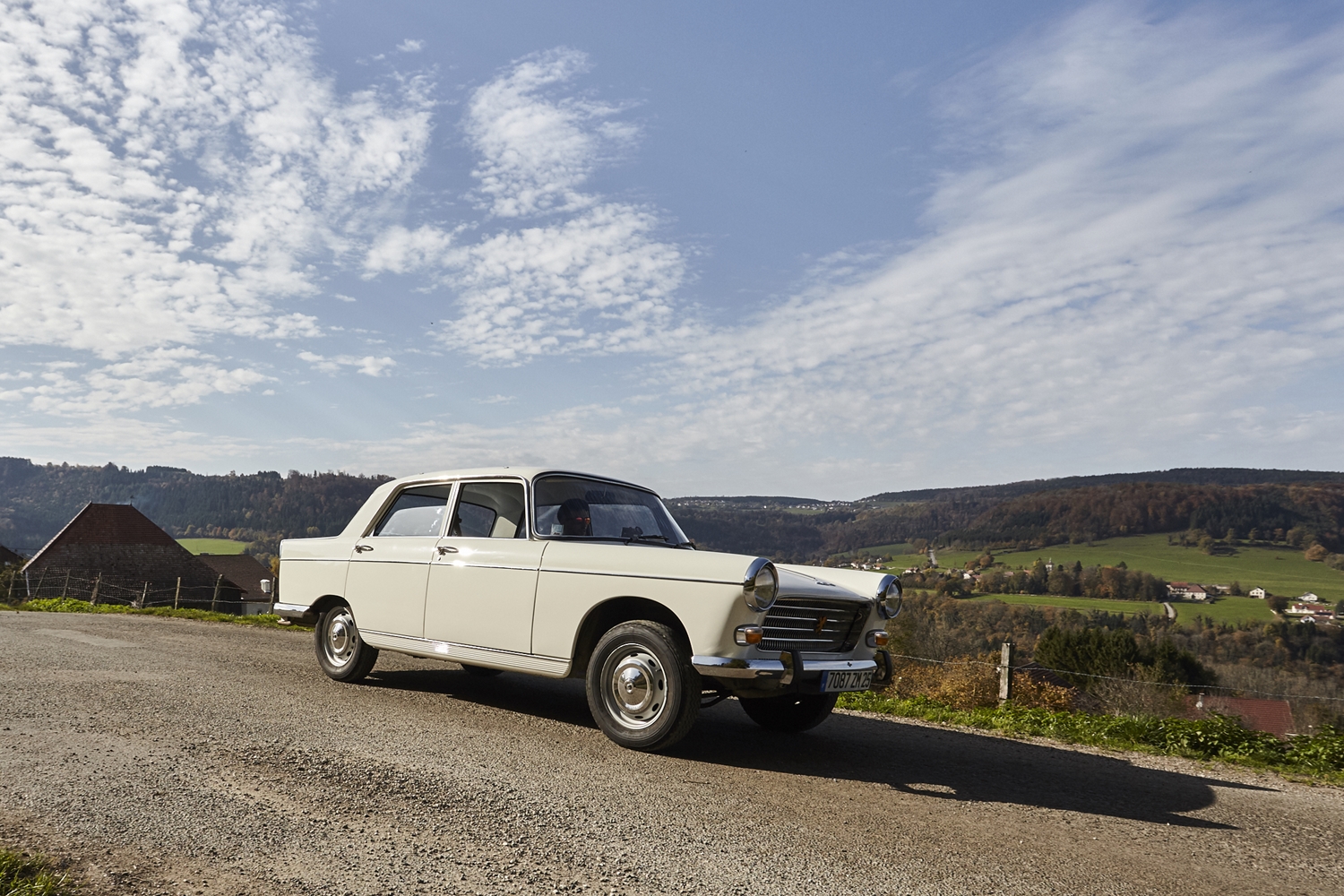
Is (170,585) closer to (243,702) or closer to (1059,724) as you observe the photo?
(243,702)

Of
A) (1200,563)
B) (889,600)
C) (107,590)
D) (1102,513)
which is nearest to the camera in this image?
(889,600)

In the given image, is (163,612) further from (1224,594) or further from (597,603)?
(1224,594)

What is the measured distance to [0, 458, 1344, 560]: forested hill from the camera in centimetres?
7412

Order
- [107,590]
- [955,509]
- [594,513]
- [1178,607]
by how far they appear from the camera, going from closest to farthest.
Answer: [594,513], [107,590], [1178,607], [955,509]

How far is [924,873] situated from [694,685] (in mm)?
1916

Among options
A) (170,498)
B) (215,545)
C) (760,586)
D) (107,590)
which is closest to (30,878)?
(760,586)

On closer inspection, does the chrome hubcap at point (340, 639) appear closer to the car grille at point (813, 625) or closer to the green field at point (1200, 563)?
the car grille at point (813, 625)

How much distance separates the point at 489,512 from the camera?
6.49 meters

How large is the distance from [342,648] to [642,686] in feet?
12.2

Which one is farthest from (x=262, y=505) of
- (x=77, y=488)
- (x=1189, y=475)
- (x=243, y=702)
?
(x=1189, y=475)

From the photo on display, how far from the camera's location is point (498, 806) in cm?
378

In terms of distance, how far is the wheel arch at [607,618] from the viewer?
5293 mm

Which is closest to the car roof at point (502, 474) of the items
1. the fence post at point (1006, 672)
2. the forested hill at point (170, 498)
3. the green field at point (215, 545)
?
the fence post at point (1006, 672)

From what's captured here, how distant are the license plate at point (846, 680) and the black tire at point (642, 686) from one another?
0.80 metres
